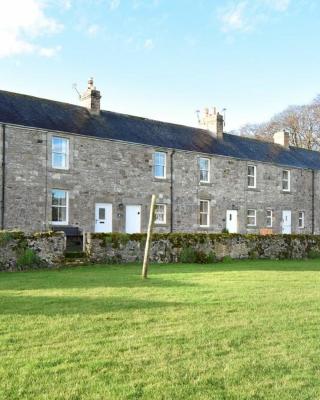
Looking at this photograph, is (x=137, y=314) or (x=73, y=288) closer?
(x=137, y=314)

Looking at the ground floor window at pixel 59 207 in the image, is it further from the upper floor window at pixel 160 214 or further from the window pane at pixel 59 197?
the upper floor window at pixel 160 214

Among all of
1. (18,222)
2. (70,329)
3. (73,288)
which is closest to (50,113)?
(18,222)

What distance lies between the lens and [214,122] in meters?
32.1

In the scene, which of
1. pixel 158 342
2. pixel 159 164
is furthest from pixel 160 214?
pixel 158 342

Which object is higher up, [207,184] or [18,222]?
Result: [207,184]

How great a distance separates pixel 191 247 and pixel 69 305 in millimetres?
10449

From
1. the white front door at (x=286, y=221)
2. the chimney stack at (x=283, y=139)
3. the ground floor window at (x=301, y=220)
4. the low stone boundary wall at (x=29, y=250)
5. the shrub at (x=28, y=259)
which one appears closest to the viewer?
the low stone boundary wall at (x=29, y=250)

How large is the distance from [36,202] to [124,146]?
18.8ft

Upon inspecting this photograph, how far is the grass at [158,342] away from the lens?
4.59 meters

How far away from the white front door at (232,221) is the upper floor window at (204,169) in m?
2.73

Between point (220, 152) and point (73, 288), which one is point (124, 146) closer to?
point (220, 152)

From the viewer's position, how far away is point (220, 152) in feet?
97.9

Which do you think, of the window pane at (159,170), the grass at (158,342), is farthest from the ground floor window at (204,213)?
the grass at (158,342)

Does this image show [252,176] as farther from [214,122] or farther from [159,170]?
[159,170]
